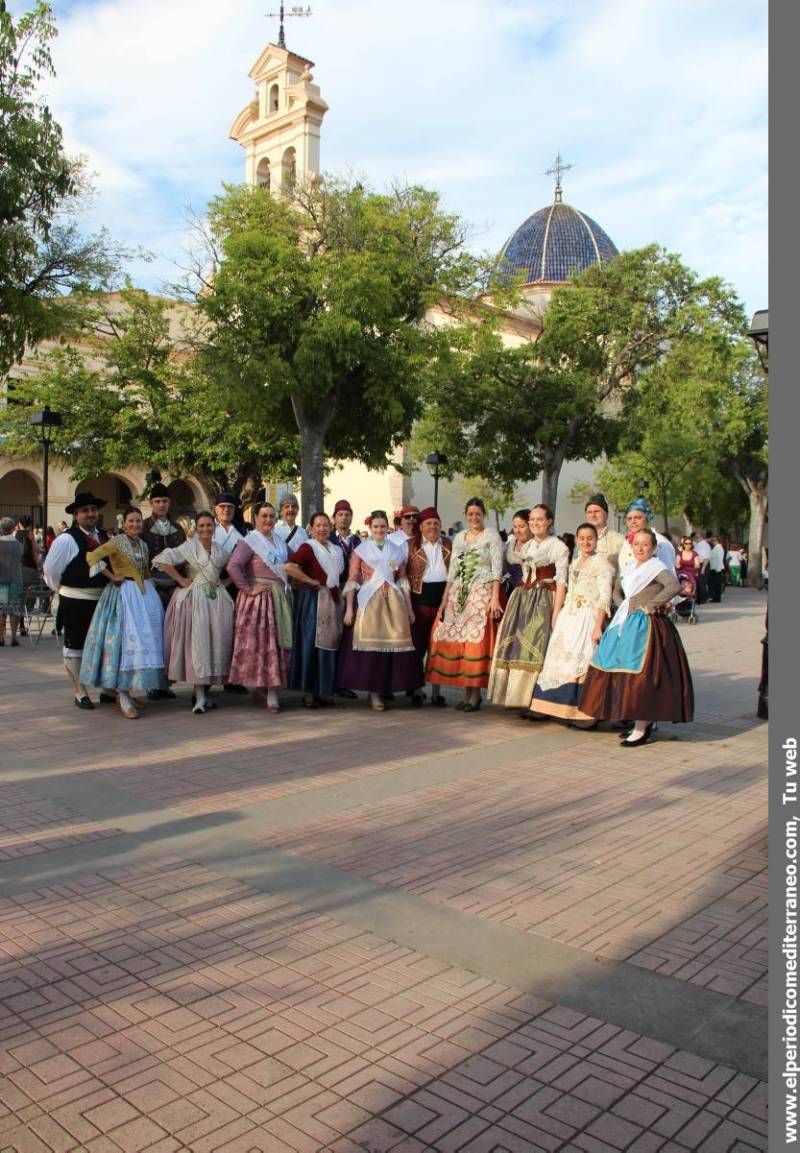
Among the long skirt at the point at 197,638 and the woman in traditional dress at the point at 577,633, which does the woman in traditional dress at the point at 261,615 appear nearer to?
the long skirt at the point at 197,638

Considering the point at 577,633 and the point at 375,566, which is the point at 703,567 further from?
the point at 577,633

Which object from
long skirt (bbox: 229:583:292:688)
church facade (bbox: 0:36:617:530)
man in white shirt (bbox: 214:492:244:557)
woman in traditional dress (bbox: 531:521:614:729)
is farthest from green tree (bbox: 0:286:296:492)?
woman in traditional dress (bbox: 531:521:614:729)

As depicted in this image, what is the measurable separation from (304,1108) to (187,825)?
275 cm

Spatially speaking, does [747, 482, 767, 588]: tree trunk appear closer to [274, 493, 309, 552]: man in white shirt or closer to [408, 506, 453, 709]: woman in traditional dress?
[274, 493, 309, 552]: man in white shirt

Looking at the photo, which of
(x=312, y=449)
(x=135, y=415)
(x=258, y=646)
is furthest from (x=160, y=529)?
(x=135, y=415)

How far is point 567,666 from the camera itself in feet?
26.9

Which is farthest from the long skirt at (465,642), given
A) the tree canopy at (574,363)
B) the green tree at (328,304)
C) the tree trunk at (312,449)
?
the tree canopy at (574,363)

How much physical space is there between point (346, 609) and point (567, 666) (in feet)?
6.97

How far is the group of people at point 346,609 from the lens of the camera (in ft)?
27.4

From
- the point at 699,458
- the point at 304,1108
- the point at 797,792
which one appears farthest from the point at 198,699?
the point at 699,458

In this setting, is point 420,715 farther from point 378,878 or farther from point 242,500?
point 242,500

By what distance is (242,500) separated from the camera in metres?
31.4

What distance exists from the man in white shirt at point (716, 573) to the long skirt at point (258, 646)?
2019cm

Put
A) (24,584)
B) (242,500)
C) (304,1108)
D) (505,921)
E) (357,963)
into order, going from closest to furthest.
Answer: (304,1108) → (357,963) → (505,921) → (24,584) → (242,500)
